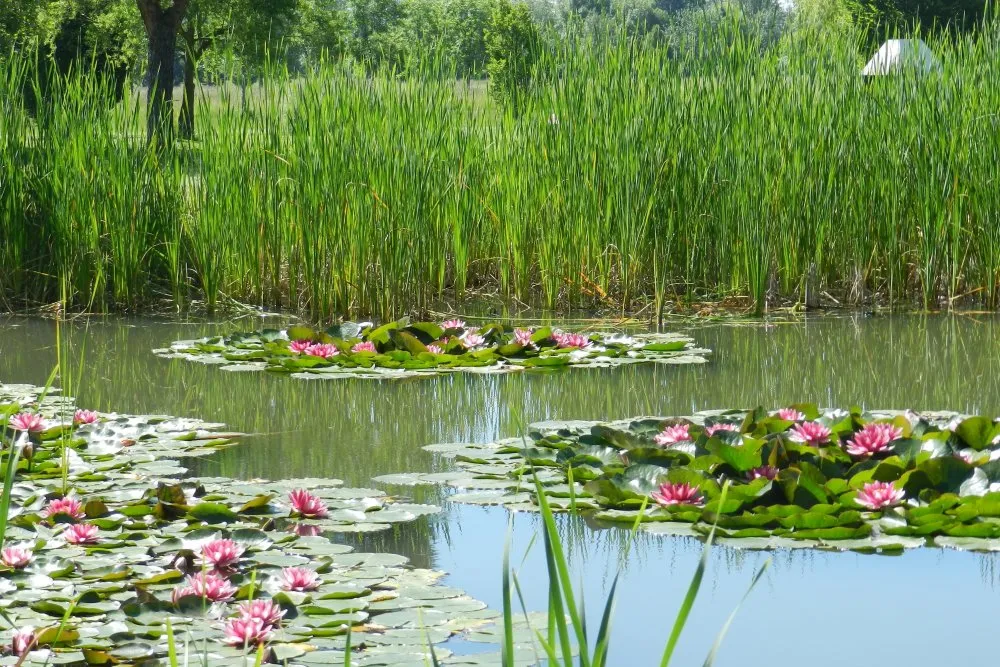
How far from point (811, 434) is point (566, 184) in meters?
3.59

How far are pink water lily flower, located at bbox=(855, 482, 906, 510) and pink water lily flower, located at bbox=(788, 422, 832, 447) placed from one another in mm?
436

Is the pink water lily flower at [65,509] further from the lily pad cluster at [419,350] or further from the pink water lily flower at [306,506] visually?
the lily pad cluster at [419,350]

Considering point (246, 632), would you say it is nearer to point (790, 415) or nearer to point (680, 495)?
point (680, 495)

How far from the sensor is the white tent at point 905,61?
701 cm

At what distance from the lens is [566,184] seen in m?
6.83

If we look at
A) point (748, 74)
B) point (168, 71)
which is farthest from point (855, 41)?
point (168, 71)

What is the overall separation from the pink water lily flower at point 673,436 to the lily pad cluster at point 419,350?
5.34 feet

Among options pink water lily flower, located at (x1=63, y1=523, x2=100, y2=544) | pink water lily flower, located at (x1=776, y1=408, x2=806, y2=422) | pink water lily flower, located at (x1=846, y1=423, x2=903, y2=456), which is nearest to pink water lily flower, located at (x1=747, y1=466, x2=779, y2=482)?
pink water lily flower, located at (x1=846, y1=423, x2=903, y2=456)

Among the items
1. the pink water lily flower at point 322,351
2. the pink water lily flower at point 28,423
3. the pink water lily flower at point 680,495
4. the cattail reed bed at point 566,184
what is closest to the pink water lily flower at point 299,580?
the pink water lily flower at point 680,495

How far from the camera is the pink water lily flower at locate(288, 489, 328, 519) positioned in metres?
3.04

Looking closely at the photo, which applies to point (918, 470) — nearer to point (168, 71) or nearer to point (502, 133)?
point (502, 133)

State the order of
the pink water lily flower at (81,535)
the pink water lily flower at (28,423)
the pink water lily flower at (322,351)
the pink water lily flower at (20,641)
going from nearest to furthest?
the pink water lily flower at (20,641) < the pink water lily flower at (81,535) < the pink water lily flower at (28,423) < the pink water lily flower at (322,351)

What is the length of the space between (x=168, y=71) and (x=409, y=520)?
51.3ft

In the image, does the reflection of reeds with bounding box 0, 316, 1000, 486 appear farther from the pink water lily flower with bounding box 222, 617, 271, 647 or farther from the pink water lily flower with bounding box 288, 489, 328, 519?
the pink water lily flower with bounding box 222, 617, 271, 647
